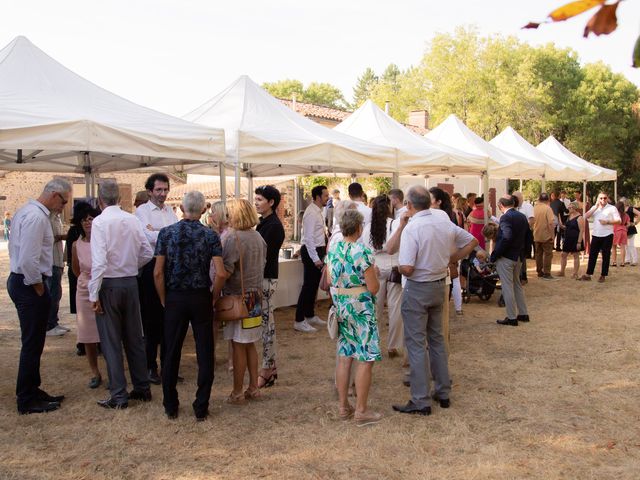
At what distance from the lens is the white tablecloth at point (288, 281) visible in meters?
8.11

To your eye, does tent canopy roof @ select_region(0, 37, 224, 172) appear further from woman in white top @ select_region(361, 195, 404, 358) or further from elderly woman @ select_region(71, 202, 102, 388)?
woman in white top @ select_region(361, 195, 404, 358)

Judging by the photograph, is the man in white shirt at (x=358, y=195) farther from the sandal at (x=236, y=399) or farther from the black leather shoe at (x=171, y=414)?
the black leather shoe at (x=171, y=414)

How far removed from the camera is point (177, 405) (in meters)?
4.45

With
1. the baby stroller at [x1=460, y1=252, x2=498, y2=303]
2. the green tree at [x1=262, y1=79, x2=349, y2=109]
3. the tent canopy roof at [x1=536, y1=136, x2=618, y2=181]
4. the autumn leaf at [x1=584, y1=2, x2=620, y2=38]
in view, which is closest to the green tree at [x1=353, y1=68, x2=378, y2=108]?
the green tree at [x1=262, y1=79, x2=349, y2=109]

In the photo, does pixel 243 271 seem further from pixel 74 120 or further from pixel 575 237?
pixel 575 237

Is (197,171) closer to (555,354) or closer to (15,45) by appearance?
(15,45)

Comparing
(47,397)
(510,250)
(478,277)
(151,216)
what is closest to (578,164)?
(478,277)

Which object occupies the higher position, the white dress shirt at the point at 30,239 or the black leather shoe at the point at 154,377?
the white dress shirt at the point at 30,239

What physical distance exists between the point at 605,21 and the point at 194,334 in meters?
3.72

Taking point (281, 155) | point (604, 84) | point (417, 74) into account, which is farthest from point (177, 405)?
point (604, 84)

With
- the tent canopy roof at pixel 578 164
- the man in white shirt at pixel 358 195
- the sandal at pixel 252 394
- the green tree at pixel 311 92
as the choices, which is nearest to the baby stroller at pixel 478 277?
the man in white shirt at pixel 358 195

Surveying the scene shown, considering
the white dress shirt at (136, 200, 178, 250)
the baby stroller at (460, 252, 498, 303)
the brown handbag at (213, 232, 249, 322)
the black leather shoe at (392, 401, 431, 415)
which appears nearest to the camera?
the brown handbag at (213, 232, 249, 322)

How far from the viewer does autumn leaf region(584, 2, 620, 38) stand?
37.5 inches

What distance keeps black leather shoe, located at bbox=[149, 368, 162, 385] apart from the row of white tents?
2.04m
